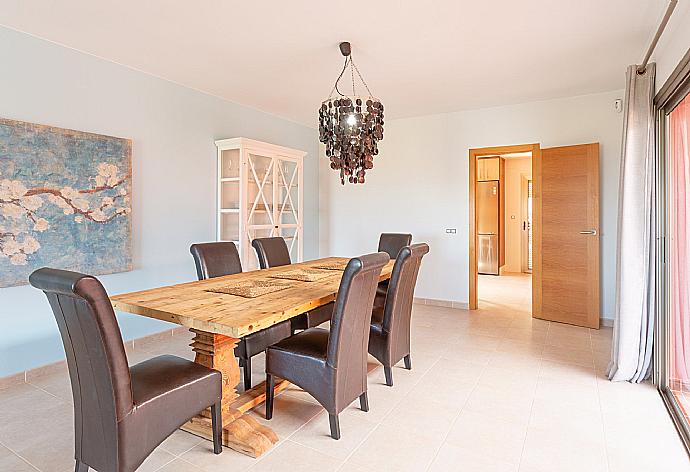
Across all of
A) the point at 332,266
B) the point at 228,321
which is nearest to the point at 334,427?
the point at 228,321

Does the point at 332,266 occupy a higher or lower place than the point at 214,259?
lower

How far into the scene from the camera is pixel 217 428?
6.47ft

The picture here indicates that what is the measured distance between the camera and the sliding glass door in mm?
2389

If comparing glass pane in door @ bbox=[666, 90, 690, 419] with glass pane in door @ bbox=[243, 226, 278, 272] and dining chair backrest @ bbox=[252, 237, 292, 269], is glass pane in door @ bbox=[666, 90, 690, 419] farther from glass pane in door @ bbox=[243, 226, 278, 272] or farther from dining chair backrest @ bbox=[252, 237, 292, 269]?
glass pane in door @ bbox=[243, 226, 278, 272]

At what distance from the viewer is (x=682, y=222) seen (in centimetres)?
247

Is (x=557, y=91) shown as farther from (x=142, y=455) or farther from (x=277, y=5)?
(x=142, y=455)

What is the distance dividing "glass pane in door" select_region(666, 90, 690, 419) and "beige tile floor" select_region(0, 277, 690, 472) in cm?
22

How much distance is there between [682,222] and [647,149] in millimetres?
587

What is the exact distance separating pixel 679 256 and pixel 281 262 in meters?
3.02

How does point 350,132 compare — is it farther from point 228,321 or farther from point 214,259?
point 228,321

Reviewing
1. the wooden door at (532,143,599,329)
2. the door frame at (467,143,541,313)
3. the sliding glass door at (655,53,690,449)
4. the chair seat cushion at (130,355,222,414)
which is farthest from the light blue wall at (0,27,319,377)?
the wooden door at (532,143,599,329)

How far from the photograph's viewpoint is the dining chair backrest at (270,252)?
12.2 ft

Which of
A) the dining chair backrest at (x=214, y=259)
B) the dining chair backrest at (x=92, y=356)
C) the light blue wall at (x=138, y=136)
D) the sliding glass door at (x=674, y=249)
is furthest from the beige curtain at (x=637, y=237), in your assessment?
the light blue wall at (x=138, y=136)

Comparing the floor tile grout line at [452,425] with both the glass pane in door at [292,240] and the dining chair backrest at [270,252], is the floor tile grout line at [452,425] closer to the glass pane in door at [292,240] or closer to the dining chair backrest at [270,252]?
the dining chair backrest at [270,252]
